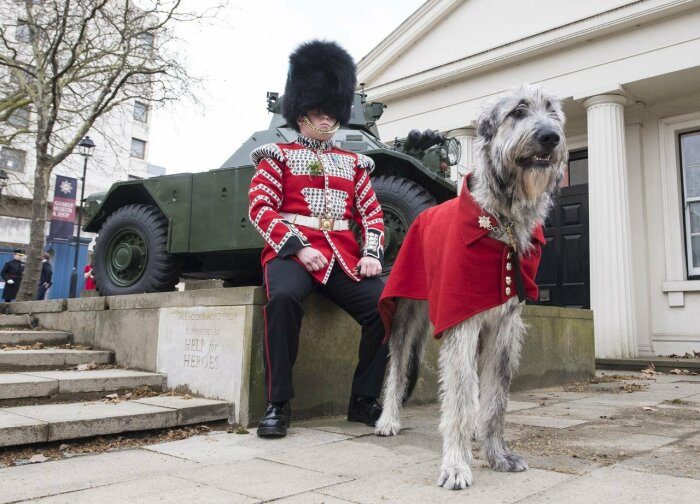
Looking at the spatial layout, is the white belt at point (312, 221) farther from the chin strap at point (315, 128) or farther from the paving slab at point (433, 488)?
the paving slab at point (433, 488)

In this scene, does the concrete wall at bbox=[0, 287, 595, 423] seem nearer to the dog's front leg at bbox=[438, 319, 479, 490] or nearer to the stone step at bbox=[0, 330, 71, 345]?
the stone step at bbox=[0, 330, 71, 345]

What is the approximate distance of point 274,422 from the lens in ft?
11.8

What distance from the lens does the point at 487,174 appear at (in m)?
2.95

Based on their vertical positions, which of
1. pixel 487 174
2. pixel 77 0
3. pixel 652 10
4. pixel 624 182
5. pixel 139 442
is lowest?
pixel 139 442

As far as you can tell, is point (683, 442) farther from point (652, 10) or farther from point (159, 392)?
point (652, 10)

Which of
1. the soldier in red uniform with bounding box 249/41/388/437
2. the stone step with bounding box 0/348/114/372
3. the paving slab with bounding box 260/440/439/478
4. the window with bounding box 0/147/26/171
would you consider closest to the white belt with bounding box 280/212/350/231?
the soldier in red uniform with bounding box 249/41/388/437

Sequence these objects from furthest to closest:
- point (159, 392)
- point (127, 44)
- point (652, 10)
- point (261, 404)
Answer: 1. point (127, 44)
2. point (652, 10)
3. point (159, 392)
4. point (261, 404)

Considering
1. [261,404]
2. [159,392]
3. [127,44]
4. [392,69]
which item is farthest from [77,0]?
[261,404]

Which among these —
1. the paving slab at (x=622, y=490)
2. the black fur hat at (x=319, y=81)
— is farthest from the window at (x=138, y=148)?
the paving slab at (x=622, y=490)

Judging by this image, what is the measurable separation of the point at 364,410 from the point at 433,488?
155 centimetres

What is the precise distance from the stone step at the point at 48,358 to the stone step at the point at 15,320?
132 centimetres

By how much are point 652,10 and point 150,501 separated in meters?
10.8

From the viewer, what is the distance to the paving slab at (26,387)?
397 cm

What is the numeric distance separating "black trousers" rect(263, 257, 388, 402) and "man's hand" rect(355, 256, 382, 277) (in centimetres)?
5
